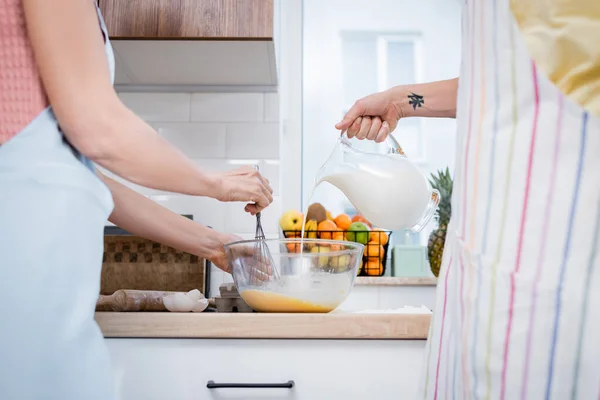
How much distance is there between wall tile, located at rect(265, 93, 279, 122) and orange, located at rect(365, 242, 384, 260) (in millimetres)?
492

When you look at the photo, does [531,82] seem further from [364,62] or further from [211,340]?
[364,62]

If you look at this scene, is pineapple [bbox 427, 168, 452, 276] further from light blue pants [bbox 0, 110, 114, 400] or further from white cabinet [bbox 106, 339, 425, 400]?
light blue pants [bbox 0, 110, 114, 400]

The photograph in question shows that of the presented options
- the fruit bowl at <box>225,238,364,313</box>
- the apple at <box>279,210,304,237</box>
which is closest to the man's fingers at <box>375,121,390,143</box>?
the fruit bowl at <box>225,238,364,313</box>

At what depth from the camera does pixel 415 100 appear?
1.02 meters

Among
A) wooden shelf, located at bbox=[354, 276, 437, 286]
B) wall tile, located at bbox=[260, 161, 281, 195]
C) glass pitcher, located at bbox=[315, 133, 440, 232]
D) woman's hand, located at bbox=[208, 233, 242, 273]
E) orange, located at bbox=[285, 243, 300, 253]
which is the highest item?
glass pitcher, located at bbox=[315, 133, 440, 232]

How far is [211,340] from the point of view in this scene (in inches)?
36.7

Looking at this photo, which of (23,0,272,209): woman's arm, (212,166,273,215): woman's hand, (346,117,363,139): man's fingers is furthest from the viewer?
(346,117,363,139): man's fingers

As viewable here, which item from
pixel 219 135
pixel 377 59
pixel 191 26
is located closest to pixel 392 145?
pixel 191 26

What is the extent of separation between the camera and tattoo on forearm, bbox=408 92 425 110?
1.01 meters

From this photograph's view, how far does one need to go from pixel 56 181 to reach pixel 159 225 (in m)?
0.50

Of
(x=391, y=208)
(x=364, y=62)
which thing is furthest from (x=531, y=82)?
(x=364, y=62)

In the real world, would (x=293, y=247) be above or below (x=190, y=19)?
below

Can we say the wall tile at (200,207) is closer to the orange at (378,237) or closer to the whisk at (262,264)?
the orange at (378,237)

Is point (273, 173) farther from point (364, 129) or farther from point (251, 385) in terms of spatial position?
point (251, 385)
